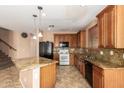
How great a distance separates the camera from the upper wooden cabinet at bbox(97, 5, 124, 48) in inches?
120

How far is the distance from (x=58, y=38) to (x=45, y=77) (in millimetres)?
6118

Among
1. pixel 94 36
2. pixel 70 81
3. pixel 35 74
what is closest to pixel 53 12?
pixel 35 74

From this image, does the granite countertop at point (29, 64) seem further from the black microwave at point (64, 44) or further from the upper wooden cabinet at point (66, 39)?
the upper wooden cabinet at point (66, 39)

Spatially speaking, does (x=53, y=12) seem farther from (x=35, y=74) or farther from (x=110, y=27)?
(x=35, y=74)

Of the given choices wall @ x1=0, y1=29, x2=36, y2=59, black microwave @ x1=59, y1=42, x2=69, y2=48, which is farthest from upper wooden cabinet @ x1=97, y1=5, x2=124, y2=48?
black microwave @ x1=59, y1=42, x2=69, y2=48

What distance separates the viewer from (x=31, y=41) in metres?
9.46

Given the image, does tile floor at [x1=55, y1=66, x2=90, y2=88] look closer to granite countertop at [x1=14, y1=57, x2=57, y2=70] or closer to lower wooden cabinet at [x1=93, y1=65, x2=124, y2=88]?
granite countertop at [x1=14, y1=57, x2=57, y2=70]

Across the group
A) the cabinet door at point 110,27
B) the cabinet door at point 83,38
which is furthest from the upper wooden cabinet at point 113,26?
the cabinet door at point 83,38

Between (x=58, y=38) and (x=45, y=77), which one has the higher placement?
(x=58, y=38)

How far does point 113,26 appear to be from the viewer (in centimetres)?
323

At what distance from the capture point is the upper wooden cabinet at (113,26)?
120 inches
